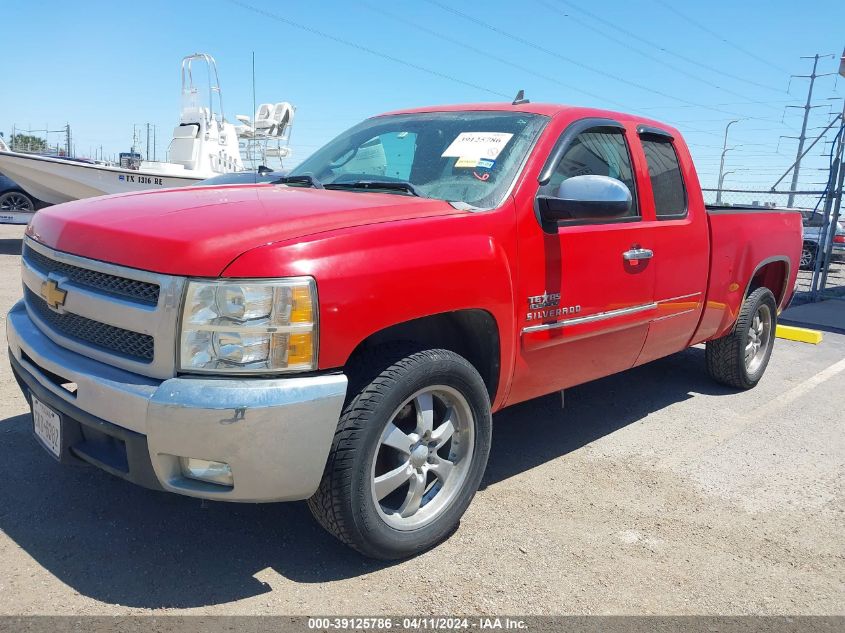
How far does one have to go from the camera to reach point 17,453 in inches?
146

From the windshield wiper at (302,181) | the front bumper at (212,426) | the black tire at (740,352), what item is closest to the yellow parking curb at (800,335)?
the black tire at (740,352)

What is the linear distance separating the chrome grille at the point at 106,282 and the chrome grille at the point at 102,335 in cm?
12

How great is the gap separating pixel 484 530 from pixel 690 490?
1271 mm

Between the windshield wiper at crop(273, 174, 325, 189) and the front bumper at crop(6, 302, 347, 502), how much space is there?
1488 mm

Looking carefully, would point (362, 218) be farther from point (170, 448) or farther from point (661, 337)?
point (661, 337)

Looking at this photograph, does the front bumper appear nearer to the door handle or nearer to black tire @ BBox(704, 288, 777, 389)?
the door handle

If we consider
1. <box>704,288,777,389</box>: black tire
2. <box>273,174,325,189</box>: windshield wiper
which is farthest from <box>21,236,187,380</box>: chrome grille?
<box>704,288,777,389</box>: black tire

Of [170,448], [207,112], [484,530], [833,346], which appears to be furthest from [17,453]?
[207,112]

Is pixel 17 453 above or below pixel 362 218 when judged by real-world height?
below

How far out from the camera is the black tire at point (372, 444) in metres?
2.61

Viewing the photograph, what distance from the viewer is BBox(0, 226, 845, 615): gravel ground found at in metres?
2.69

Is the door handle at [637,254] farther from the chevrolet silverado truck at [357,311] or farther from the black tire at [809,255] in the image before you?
the black tire at [809,255]

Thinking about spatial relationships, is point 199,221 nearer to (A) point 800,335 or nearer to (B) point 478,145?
(B) point 478,145

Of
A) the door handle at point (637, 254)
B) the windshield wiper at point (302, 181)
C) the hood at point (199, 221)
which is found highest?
the windshield wiper at point (302, 181)
